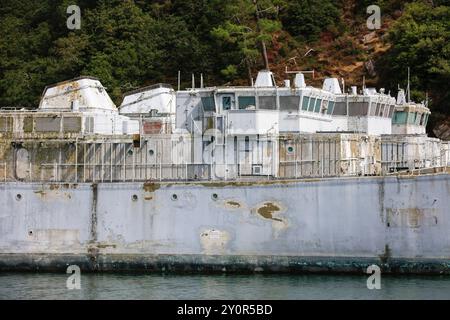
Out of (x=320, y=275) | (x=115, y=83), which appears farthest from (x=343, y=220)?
(x=115, y=83)

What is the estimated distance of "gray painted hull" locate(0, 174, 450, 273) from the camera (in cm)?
3978

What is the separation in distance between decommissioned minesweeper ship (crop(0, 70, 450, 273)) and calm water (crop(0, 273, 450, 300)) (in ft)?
2.58

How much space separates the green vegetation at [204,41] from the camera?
7038 cm

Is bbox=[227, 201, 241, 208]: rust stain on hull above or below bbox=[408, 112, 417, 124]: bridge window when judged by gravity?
below

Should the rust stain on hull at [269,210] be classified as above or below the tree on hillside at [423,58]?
below

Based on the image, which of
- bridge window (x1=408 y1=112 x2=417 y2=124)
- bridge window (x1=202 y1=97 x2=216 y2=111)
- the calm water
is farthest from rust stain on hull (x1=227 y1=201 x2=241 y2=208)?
bridge window (x1=408 y1=112 x2=417 y2=124)

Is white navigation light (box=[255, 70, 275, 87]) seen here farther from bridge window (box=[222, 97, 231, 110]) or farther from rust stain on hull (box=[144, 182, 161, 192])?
rust stain on hull (box=[144, 182, 161, 192])

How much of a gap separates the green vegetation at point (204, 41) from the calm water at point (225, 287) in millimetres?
27728

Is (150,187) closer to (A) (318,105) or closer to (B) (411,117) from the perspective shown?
(A) (318,105)

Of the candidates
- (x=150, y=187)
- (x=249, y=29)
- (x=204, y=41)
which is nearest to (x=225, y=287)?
(x=150, y=187)

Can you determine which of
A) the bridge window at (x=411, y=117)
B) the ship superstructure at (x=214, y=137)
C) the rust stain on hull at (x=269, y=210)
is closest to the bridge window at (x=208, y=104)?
the ship superstructure at (x=214, y=137)

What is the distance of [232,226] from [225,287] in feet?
10.5

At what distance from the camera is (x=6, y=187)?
43.8 meters

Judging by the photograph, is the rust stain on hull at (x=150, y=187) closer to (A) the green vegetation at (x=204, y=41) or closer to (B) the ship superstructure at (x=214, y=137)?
(B) the ship superstructure at (x=214, y=137)
